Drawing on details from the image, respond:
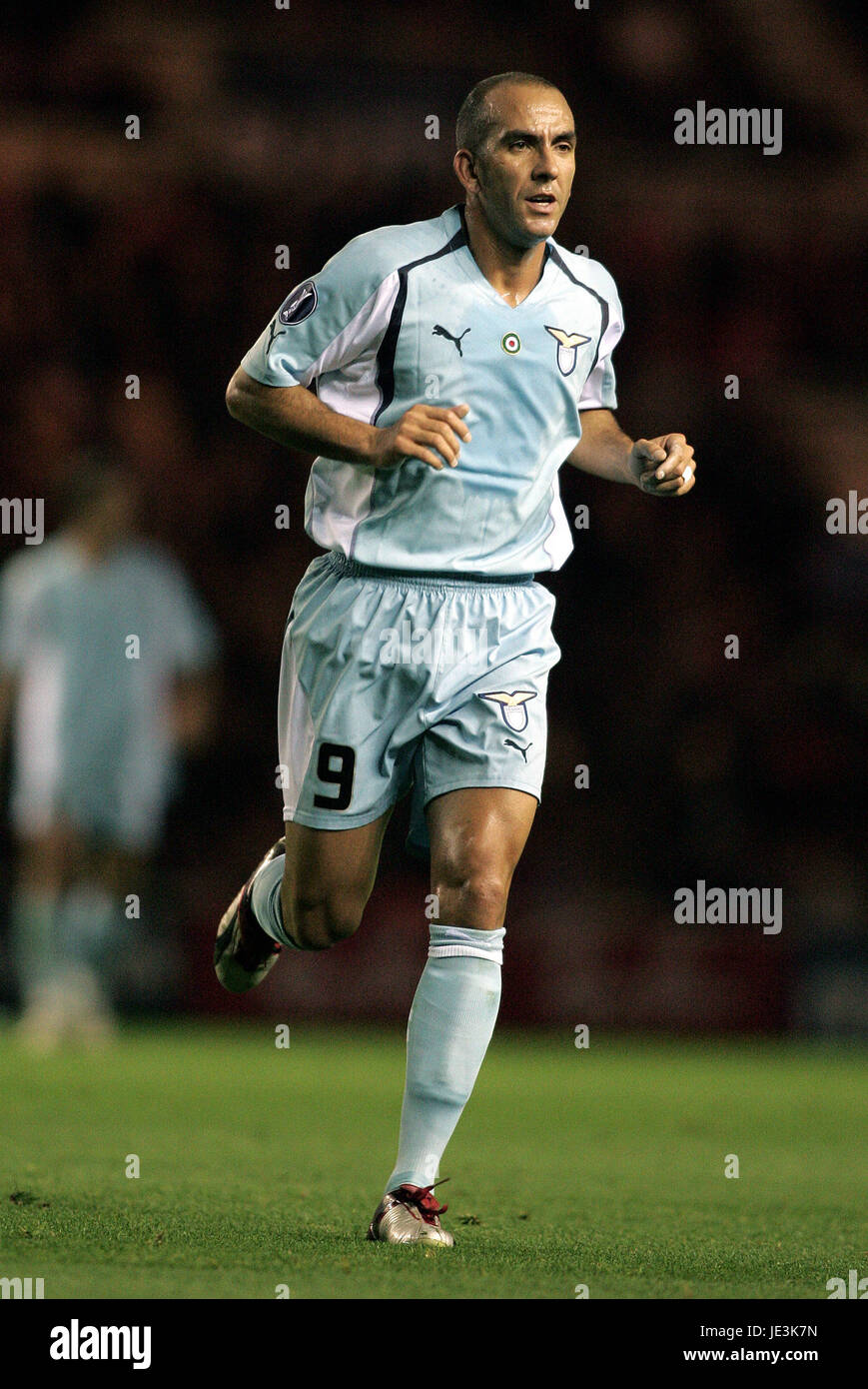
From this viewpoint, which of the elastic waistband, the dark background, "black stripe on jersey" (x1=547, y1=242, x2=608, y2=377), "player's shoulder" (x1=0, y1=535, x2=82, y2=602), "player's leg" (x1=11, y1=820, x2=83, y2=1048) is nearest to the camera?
the elastic waistband

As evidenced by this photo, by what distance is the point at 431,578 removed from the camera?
4.69 meters

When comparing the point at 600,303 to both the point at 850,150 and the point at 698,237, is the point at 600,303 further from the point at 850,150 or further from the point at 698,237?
the point at 850,150

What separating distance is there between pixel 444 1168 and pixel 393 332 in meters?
2.37

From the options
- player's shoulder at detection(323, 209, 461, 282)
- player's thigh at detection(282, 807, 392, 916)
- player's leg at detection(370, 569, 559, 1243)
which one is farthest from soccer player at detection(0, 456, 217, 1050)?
player's leg at detection(370, 569, 559, 1243)

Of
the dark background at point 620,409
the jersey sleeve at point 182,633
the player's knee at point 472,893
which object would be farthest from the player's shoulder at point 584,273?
the dark background at point 620,409

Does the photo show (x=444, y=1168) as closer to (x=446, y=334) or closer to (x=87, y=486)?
(x=446, y=334)

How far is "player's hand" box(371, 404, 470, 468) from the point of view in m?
4.33

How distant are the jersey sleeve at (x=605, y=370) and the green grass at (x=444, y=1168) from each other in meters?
1.82

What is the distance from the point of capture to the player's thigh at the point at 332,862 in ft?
15.5

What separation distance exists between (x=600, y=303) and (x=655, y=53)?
10.4 m

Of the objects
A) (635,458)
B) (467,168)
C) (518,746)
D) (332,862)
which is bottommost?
(332,862)

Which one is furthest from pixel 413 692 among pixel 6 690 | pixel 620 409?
pixel 620 409

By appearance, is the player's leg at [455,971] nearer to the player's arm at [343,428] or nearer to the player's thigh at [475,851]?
the player's thigh at [475,851]

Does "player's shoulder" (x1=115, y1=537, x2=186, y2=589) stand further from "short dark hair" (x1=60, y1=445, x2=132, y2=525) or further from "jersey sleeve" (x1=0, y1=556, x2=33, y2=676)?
"jersey sleeve" (x1=0, y1=556, x2=33, y2=676)
